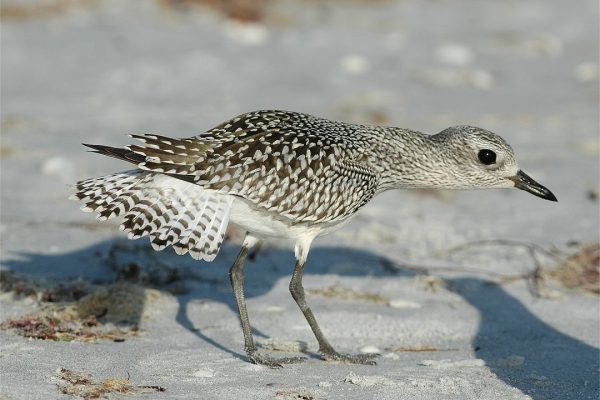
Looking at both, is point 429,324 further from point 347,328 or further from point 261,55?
point 261,55

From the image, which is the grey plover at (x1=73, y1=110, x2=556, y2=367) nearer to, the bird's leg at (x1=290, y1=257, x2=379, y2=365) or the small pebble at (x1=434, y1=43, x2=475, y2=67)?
the bird's leg at (x1=290, y1=257, x2=379, y2=365)

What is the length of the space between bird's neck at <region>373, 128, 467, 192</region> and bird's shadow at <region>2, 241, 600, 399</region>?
789 millimetres

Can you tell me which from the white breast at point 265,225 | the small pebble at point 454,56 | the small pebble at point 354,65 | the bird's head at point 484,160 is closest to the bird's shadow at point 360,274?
the white breast at point 265,225

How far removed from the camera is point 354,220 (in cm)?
802

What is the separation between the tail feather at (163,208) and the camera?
17.2ft


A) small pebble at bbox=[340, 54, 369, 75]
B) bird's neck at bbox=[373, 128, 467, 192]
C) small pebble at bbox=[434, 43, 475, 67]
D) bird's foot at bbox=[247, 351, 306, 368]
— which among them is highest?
small pebble at bbox=[434, 43, 475, 67]

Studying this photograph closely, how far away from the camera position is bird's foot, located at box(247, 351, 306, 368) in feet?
17.6

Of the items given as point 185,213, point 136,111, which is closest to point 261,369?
point 185,213

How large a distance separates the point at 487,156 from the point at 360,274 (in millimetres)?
1212

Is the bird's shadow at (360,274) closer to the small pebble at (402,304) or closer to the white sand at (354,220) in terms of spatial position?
the white sand at (354,220)

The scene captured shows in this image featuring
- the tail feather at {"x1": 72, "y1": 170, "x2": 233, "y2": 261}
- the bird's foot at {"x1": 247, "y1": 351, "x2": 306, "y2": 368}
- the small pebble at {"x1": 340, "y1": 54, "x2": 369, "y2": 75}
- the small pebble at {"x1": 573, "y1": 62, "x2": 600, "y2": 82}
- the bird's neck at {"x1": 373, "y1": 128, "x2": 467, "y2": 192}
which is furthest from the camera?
the small pebble at {"x1": 573, "y1": 62, "x2": 600, "y2": 82}

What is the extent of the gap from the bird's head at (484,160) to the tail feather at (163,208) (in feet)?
5.66

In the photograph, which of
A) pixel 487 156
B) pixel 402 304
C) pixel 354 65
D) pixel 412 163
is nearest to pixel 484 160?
pixel 487 156

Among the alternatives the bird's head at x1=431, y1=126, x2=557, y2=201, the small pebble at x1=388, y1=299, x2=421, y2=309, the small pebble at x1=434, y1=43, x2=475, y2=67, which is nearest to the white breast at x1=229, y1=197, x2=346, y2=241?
the small pebble at x1=388, y1=299, x2=421, y2=309
